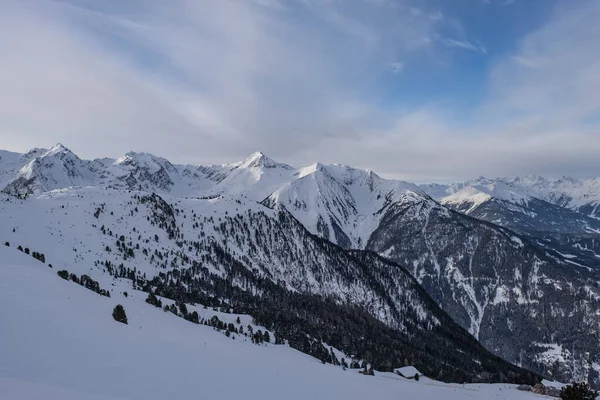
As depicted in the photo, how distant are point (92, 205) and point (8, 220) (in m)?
58.5

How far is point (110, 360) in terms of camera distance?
23.9m

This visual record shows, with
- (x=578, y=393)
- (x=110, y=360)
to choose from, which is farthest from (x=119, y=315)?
(x=578, y=393)

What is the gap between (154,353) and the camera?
30453mm

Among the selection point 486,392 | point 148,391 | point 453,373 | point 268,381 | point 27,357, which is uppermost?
point 27,357

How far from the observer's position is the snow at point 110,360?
18047mm

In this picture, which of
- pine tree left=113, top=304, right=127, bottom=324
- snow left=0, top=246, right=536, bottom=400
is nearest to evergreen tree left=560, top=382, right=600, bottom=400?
snow left=0, top=246, right=536, bottom=400

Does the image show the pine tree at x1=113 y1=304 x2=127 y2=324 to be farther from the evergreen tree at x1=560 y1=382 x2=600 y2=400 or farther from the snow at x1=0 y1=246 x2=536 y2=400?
the evergreen tree at x1=560 y1=382 x2=600 y2=400

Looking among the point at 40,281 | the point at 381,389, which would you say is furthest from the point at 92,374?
the point at 381,389

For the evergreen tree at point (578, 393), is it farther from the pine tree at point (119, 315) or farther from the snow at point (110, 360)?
the pine tree at point (119, 315)

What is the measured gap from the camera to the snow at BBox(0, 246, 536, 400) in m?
18.0

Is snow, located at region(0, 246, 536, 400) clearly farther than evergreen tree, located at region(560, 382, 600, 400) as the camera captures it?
No

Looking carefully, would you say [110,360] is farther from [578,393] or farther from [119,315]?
[578,393]

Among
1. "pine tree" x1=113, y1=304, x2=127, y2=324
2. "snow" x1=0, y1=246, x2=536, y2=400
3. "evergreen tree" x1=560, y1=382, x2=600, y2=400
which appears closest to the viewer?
"snow" x1=0, y1=246, x2=536, y2=400

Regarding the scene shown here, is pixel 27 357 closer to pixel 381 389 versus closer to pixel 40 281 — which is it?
pixel 40 281
